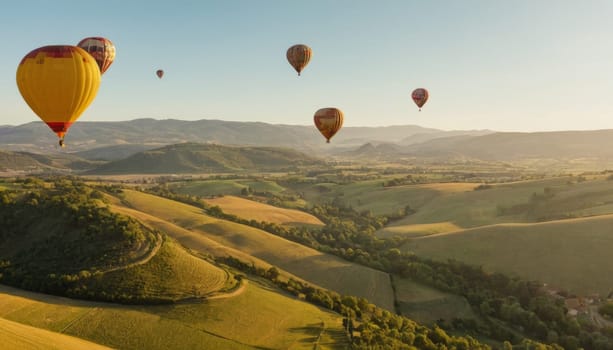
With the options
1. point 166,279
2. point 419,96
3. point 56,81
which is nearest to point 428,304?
point 166,279

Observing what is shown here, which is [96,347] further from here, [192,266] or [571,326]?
[571,326]

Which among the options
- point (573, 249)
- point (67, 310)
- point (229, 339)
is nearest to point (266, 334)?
point (229, 339)

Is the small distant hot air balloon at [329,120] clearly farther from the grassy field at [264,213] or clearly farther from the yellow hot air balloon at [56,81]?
the grassy field at [264,213]

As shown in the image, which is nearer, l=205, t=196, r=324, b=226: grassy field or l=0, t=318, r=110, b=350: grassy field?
l=0, t=318, r=110, b=350: grassy field

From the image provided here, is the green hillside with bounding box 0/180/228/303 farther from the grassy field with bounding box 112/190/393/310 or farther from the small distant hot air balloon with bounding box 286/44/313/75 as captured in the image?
the small distant hot air balloon with bounding box 286/44/313/75

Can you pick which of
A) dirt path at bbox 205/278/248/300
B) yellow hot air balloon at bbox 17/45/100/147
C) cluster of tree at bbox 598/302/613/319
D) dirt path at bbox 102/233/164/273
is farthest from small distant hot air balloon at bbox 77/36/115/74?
cluster of tree at bbox 598/302/613/319

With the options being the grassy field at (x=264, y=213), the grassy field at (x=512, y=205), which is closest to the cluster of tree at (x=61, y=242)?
the grassy field at (x=264, y=213)

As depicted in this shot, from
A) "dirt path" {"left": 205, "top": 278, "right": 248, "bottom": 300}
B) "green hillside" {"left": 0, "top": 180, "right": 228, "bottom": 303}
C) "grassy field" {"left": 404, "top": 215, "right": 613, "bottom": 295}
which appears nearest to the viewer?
"green hillside" {"left": 0, "top": 180, "right": 228, "bottom": 303}
